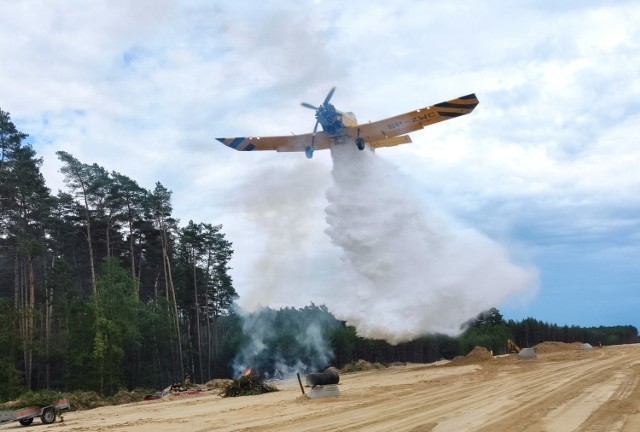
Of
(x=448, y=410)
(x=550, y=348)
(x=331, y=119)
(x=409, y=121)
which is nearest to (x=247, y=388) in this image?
(x=448, y=410)

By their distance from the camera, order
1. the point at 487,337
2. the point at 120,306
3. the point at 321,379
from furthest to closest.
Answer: the point at 487,337, the point at 120,306, the point at 321,379

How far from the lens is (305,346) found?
52.4m

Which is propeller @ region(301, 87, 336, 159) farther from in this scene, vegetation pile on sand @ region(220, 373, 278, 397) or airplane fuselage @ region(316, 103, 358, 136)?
vegetation pile on sand @ region(220, 373, 278, 397)

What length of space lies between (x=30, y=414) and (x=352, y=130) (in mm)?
20155

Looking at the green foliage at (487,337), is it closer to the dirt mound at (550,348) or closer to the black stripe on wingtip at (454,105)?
the dirt mound at (550,348)

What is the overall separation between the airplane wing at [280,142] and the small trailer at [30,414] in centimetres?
1773

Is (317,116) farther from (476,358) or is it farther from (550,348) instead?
(550,348)

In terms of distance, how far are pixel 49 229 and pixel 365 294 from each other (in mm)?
30254

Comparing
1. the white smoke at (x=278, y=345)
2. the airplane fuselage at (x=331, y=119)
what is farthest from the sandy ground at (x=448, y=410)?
the white smoke at (x=278, y=345)

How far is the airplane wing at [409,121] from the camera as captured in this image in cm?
2772

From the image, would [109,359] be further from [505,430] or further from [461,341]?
[461,341]

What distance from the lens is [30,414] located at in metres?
20.2

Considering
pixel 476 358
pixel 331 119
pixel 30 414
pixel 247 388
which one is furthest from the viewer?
pixel 476 358

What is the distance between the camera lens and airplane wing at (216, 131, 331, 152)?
106 feet
